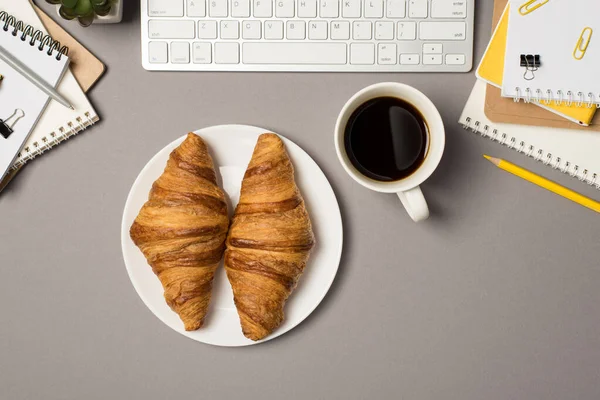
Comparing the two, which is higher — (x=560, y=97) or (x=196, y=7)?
(x=196, y=7)

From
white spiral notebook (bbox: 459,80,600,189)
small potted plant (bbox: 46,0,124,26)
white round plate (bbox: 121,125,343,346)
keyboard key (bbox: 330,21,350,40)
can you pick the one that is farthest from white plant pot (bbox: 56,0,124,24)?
white spiral notebook (bbox: 459,80,600,189)

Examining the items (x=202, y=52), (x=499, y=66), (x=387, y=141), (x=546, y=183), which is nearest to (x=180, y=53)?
(x=202, y=52)

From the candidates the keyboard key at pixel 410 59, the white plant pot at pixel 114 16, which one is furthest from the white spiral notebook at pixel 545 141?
the white plant pot at pixel 114 16

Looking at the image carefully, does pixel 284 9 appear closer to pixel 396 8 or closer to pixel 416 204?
pixel 396 8

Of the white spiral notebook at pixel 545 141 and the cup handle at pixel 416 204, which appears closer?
the cup handle at pixel 416 204

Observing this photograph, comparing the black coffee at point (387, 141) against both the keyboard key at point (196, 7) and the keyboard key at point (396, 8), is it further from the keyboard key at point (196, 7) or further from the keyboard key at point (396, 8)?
the keyboard key at point (196, 7)

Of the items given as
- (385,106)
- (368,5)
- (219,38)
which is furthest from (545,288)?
(219,38)
